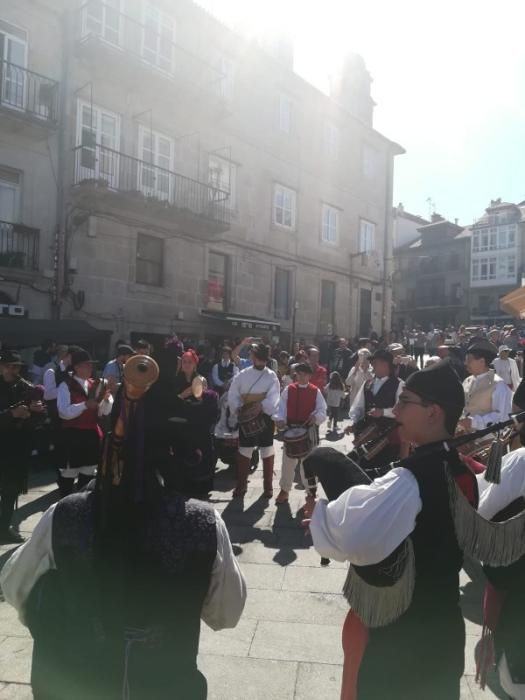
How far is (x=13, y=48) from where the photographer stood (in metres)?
13.3

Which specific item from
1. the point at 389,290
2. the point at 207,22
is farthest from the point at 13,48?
the point at 389,290

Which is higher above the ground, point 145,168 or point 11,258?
point 145,168

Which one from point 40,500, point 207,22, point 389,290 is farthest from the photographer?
point 389,290

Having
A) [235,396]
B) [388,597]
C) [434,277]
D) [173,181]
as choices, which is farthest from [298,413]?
[434,277]

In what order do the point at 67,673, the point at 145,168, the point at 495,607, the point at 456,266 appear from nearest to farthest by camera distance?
1. the point at 67,673
2. the point at 495,607
3. the point at 145,168
4. the point at 456,266

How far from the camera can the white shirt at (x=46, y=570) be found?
68.7 inches

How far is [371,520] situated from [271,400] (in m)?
5.14

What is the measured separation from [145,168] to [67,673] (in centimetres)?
1622

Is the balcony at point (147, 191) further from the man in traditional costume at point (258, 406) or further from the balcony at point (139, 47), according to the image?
the man in traditional costume at point (258, 406)

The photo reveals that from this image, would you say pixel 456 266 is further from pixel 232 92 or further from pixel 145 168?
pixel 145 168

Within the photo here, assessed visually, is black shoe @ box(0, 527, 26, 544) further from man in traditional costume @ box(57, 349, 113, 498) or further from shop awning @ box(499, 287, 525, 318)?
shop awning @ box(499, 287, 525, 318)

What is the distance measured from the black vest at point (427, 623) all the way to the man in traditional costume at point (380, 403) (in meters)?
3.67

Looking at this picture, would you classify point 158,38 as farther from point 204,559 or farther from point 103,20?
point 204,559

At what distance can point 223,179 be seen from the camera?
1884cm
